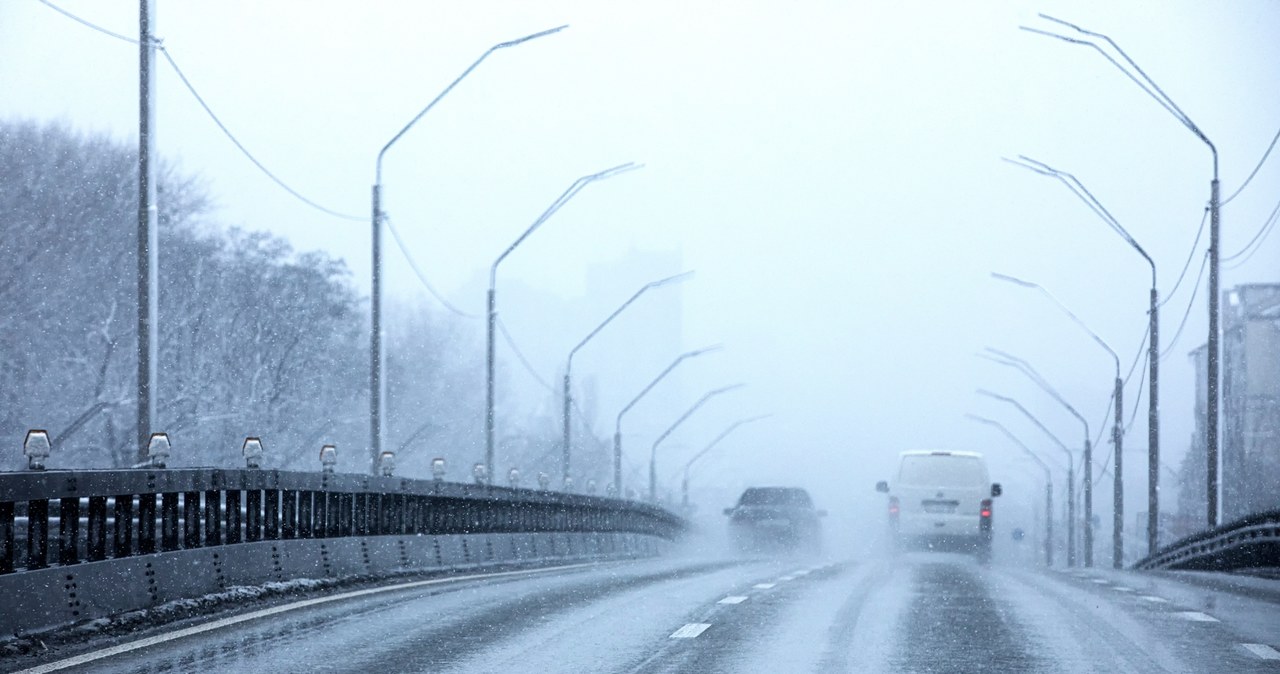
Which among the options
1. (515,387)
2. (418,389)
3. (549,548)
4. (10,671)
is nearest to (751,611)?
(10,671)

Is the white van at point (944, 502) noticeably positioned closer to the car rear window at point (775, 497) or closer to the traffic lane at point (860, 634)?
the car rear window at point (775, 497)

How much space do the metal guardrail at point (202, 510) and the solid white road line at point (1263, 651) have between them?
22.7 ft

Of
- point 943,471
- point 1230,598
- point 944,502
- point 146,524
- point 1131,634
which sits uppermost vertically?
point 943,471

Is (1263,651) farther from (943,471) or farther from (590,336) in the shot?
(590,336)

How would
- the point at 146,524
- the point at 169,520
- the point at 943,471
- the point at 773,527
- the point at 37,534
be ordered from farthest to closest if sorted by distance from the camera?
the point at 773,527 < the point at 943,471 < the point at 169,520 < the point at 146,524 < the point at 37,534

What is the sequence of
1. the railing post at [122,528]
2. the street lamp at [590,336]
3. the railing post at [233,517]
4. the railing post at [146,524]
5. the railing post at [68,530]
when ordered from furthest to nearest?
1. the street lamp at [590,336]
2. the railing post at [233,517]
3. the railing post at [146,524]
4. the railing post at [122,528]
5. the railing post at [68,530]

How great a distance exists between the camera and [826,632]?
1184cm

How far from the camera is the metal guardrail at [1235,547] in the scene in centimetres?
2452

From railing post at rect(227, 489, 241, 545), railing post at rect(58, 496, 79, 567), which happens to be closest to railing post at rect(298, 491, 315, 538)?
railing post at rect(227, 489, 241, 545)

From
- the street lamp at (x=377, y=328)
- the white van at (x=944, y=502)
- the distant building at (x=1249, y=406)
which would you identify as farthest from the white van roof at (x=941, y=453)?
the distant building at (x=1249, y=406)

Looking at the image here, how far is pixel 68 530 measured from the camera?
35.8 feet

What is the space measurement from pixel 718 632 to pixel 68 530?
13.1ft

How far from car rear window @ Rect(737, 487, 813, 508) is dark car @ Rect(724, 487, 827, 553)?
0.15 m

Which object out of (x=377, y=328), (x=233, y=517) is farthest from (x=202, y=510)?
(x=377, y=328)
